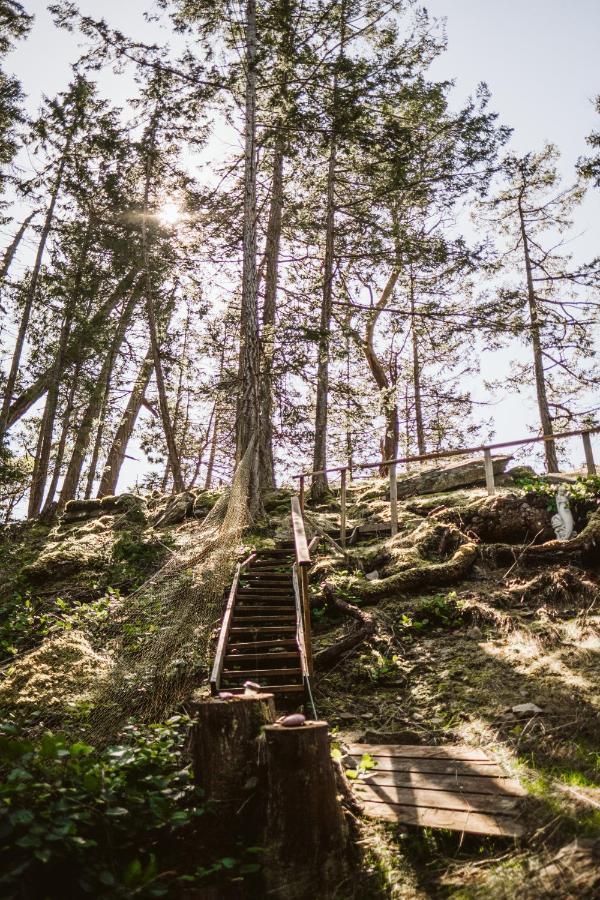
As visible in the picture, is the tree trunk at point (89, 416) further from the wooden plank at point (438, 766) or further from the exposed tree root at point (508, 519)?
the wooden plank at point (438, 766)

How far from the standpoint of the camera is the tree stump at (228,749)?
2.88 meters

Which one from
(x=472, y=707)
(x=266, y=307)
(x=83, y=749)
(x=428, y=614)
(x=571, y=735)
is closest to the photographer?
(x=83, y=749)

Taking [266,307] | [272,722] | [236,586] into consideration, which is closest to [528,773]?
[272,722]

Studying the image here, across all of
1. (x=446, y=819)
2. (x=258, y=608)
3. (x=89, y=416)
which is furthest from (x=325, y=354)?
(x=446, y=819)

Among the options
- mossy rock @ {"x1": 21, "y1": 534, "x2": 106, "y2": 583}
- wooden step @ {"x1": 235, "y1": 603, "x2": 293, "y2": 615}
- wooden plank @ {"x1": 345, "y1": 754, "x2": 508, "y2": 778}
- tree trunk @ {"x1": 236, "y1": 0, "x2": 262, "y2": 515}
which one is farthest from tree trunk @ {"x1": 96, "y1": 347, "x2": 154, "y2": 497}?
wooden plank @ {"x1": 345, "y1": 754, "x2": 508, "y2": 778}

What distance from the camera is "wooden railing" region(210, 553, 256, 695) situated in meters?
4.75

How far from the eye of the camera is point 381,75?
11.4m

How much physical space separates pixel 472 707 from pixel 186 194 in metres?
13.4

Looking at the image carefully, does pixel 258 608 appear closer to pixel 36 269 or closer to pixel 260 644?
pixel 260 644

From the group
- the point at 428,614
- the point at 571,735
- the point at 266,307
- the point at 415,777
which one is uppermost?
the point at 266,307

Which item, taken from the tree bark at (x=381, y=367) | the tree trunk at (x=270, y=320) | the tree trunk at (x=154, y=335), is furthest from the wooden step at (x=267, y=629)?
the tree bark at (x=381, y=367)

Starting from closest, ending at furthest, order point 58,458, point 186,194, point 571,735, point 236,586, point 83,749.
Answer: point 83,749
point 571,735
point 236,586
point 186,194
point 58,458

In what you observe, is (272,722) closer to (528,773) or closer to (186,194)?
(528,773)

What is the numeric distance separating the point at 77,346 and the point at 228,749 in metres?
14.3
